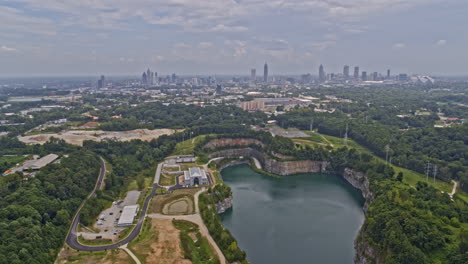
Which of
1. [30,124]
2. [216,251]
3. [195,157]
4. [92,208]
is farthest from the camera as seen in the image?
[30,124]

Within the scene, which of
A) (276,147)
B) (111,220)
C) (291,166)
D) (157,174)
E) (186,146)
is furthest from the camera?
(186,146)

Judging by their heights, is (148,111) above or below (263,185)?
above

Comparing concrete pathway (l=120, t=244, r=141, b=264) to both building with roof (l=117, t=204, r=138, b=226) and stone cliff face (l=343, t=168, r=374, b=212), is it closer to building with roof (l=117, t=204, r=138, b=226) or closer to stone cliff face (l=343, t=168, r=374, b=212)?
building with roof (l=117, t=204, r=138, b=226)

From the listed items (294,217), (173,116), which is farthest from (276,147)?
(173,116)

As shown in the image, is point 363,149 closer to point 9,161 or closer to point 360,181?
point 360,181

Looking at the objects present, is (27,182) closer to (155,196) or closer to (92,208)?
(92,208)

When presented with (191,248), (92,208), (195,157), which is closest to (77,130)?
(195,157)
